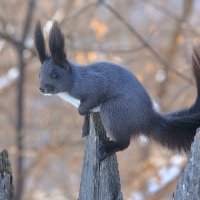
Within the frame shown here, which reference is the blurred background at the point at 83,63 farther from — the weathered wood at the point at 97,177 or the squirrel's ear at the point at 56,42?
the weathered wood at the point at 97,177

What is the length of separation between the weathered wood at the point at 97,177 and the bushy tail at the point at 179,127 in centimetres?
23

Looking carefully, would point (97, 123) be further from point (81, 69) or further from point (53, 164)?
point (53, 164)

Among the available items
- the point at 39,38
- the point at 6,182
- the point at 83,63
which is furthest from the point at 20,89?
the point at 6,182

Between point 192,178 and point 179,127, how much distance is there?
0.49 m

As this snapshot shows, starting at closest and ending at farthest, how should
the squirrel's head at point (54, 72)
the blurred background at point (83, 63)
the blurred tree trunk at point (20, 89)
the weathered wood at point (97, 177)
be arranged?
the weathered wood at point (97, 177) → the squirrel's head at point (54, 72) → the blurred tree trunk at point (20, 89) → the blurred background at point (83, 63)

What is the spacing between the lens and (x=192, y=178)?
4.91 feet

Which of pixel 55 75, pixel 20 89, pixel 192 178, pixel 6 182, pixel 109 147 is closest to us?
pixel 192 178

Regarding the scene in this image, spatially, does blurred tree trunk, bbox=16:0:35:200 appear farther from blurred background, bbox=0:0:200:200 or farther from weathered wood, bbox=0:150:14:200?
weathered wood, bbox=0:150:14:200

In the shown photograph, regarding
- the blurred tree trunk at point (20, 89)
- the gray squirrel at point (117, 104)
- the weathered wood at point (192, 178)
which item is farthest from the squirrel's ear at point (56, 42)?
the blurred tree trunk at point (20, 89)

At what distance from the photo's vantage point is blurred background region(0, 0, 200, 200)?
17.5 feet

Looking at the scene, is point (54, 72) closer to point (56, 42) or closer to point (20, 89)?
point (56, 42)

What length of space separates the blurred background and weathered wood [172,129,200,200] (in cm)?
331

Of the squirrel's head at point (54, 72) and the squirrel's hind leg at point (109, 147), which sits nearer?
the squirrel's hind leg at point (109, 147)

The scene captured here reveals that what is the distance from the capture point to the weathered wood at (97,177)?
177cm
